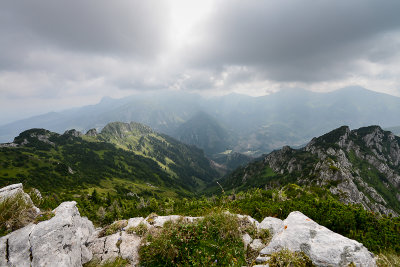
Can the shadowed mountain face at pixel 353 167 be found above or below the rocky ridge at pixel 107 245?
below

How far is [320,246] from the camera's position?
6223 mm

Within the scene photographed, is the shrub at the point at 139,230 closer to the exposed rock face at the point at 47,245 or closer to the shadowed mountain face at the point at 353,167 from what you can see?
the exposed rock face at the point at 47,245

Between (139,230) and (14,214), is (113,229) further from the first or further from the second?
(14,214)

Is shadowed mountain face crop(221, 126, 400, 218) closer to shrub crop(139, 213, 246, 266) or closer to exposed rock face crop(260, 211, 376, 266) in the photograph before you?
exposed rock face crop(260, 211, 376, 266)

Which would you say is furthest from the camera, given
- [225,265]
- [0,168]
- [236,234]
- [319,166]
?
[0,168]

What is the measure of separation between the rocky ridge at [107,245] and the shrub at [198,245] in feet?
2.33

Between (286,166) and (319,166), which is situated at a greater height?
(319,166)

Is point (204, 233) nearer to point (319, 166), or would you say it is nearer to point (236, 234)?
point (236, 234)

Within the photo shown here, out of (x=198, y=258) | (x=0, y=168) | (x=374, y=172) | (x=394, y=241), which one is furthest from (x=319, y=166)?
(x=0, y=168)

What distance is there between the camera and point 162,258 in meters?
6.84

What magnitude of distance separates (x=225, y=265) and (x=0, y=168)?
21930 centimetres

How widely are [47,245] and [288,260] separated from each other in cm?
926

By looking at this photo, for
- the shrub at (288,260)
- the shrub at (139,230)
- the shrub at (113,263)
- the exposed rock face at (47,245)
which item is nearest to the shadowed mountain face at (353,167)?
the shrub at (288,260)

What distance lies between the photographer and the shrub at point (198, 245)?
21.5ft
